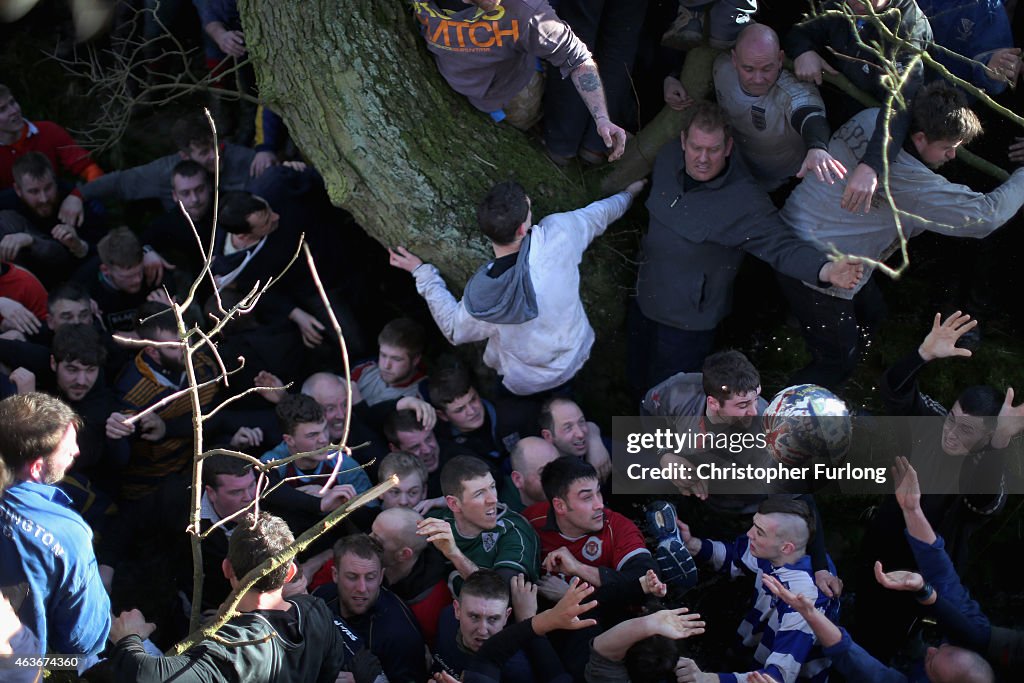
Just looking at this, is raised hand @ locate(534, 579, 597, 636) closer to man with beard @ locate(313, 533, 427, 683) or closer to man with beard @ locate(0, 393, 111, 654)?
man with beard @ locate(313, 533, 427, 683)

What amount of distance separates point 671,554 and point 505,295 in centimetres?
140

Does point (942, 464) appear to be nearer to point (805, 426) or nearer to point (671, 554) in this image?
point (805, 426)

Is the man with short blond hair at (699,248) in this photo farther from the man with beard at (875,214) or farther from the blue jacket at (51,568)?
the blue jacket at (51,568)

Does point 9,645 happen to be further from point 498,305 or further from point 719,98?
point 719,98

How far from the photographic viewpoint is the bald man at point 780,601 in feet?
13.2

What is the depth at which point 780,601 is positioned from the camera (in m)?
4.20

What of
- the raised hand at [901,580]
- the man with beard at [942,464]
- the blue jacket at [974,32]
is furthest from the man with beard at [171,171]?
the raised hand at [901,580]

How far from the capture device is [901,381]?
4.66 meters

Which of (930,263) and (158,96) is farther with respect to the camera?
(158,96)

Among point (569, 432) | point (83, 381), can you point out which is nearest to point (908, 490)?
point (569, 432)

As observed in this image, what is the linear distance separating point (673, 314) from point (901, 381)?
118cm

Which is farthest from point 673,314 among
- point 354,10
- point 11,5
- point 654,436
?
point 11,5

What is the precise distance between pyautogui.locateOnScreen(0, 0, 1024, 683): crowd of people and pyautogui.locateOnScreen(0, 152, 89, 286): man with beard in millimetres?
19

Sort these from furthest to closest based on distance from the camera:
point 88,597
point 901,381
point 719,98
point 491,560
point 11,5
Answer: point 11,5 → point 719,98 → point 901,381 → point 491,560 → point 88,597
